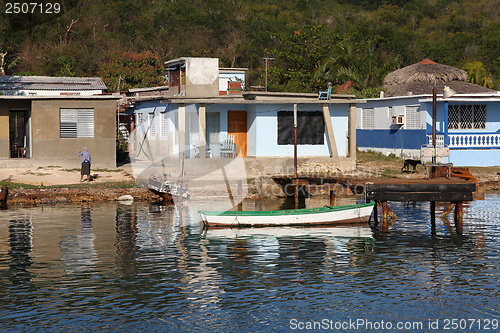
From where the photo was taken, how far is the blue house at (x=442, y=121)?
39906 millimetres

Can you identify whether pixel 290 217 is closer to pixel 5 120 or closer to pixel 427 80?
pixel 5 120

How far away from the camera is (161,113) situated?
43812 millimetres

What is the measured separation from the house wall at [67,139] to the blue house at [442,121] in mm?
18723

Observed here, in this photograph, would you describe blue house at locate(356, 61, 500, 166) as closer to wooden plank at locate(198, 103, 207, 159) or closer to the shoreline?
the shoreline

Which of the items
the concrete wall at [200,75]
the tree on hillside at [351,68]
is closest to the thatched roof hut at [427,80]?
the tree on hillside at [351,68]

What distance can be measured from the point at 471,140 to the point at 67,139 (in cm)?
2480

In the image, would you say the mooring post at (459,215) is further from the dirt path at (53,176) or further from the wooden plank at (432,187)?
the dirt path at (53,176)

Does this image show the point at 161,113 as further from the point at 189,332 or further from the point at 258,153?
the point at 189,332

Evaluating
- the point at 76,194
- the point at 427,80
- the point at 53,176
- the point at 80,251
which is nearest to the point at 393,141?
the point at 427,80

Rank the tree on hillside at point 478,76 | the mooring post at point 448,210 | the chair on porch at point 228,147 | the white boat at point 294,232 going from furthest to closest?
the tree on hillside at point 478,76, the chair on porch at point 228,147, the mooring post at point 448,210, the white boat at point 294,232

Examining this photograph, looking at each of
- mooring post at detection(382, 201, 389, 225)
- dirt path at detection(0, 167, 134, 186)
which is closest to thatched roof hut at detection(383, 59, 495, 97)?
mooring post at detection(382, 201, 389, 225)

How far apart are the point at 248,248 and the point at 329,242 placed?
3.14 m

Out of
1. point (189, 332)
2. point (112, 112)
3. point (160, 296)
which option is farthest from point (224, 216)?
point (112, 112)

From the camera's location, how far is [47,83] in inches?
1895
